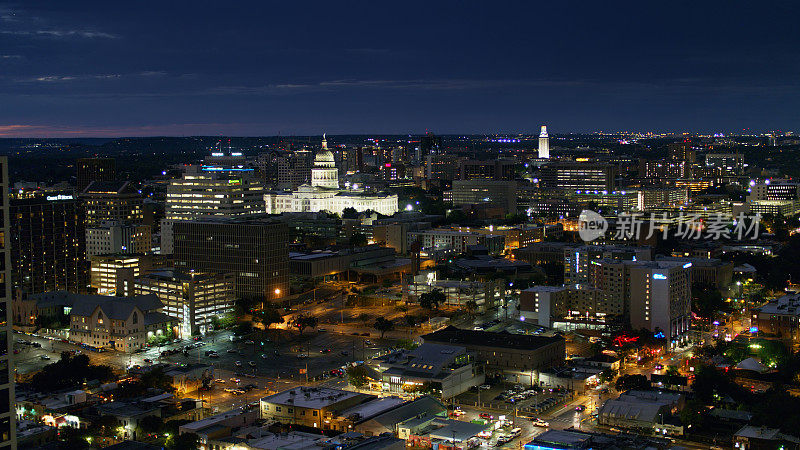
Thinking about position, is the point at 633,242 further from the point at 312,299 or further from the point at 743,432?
the point at 743,432

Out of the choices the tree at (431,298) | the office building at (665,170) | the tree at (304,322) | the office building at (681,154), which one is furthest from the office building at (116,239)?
the office building at (681,154)

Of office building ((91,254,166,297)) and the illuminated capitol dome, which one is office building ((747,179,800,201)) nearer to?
the illuminated capitol dome

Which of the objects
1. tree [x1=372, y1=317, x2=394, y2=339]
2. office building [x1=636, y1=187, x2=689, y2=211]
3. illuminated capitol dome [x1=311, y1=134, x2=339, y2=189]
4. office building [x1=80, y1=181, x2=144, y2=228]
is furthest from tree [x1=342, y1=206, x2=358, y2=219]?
tree [x1=372, y1=317, x2=394, y2=339]

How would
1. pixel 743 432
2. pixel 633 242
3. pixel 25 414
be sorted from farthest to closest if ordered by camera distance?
pixel 633 242 < pixel 25 414 < pixel 743 432

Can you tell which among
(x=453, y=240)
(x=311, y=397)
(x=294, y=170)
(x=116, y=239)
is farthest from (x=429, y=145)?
(x=311, y=397)

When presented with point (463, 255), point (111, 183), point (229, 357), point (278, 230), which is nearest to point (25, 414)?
point (229, 357)
